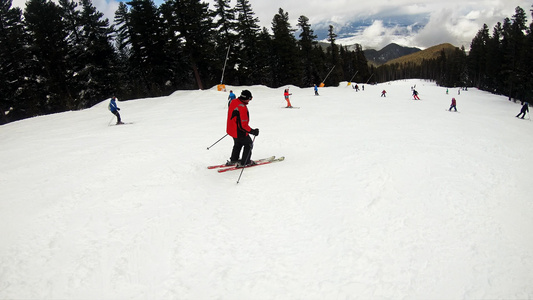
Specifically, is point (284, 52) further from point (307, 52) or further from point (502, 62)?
point (502, 62)

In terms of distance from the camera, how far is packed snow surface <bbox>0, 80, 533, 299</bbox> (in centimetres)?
350

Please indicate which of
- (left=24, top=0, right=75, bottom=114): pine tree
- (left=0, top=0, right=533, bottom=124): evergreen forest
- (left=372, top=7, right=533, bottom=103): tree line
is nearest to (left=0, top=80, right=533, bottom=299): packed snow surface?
(left=0, top=0, right=533, bottom=124): evergreen forest

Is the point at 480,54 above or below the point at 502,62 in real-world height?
above

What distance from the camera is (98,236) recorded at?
4.51 m

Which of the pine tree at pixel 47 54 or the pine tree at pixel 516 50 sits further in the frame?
the pine tree at pixel 516 50

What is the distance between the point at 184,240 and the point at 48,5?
38.7 metres

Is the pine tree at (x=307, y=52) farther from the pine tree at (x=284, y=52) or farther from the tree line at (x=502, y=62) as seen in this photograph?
the tree line at (x=502, y=62)

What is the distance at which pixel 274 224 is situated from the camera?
480 centimetres

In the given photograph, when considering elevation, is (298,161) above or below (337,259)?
above

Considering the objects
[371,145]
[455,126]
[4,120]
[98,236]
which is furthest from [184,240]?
[4,120]

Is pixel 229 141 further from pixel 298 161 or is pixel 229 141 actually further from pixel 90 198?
pixel 90 198

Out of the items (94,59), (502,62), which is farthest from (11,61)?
(502,62)

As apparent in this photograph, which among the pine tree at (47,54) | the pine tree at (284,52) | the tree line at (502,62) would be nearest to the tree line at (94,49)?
the pine tree at (47,54)

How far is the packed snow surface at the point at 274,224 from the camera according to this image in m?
3.50
